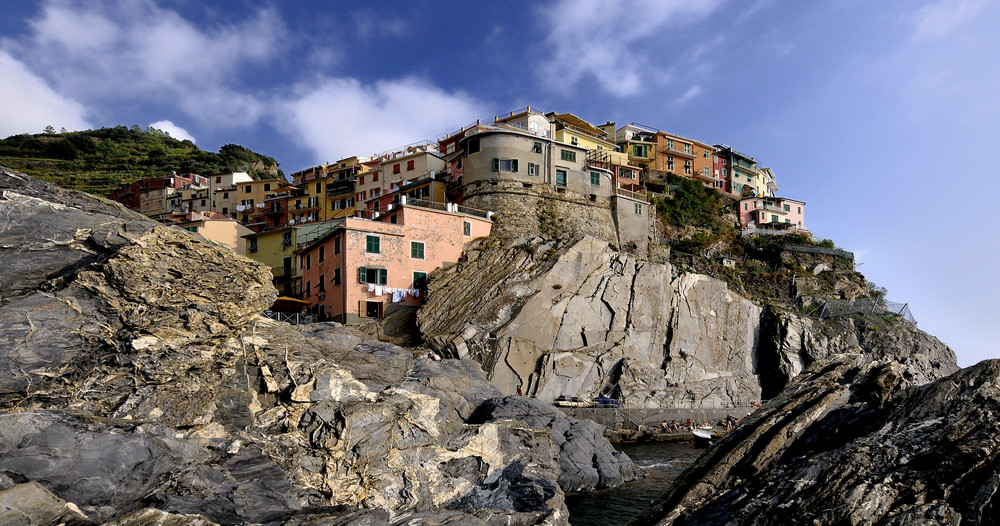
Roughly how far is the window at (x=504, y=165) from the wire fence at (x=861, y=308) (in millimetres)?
30666

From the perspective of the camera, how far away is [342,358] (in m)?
27.3

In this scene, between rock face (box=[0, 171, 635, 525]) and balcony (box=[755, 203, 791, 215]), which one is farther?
balcony (box=[755, 203, 791, 215])

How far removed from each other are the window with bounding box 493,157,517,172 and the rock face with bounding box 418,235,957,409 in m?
7.28

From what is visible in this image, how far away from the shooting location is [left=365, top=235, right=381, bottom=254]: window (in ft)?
147

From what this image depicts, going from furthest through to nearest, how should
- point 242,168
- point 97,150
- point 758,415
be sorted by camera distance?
point 97,150 < point 242,168 < point 758,415

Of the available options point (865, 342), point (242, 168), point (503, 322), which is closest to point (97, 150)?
point (242, 168)

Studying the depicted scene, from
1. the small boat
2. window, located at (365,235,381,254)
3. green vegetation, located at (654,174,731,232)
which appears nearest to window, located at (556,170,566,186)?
green vegetation, located at (654,174,731,232)

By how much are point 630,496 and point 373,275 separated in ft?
78.3

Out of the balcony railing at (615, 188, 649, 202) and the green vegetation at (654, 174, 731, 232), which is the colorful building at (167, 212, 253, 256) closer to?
the balcony railing at (615, 188, 649, 202)

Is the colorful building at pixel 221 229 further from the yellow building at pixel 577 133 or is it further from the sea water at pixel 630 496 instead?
the sea water at pixel 630 496

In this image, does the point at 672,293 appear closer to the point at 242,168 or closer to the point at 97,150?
the point at 242,168

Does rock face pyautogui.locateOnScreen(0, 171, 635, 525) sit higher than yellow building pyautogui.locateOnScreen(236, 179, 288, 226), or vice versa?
yellow building pyautogui.locateOnScreen(236, 179, 288, 226)

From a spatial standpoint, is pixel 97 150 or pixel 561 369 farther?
pixel 97 150

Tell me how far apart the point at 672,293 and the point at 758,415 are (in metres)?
37.9
